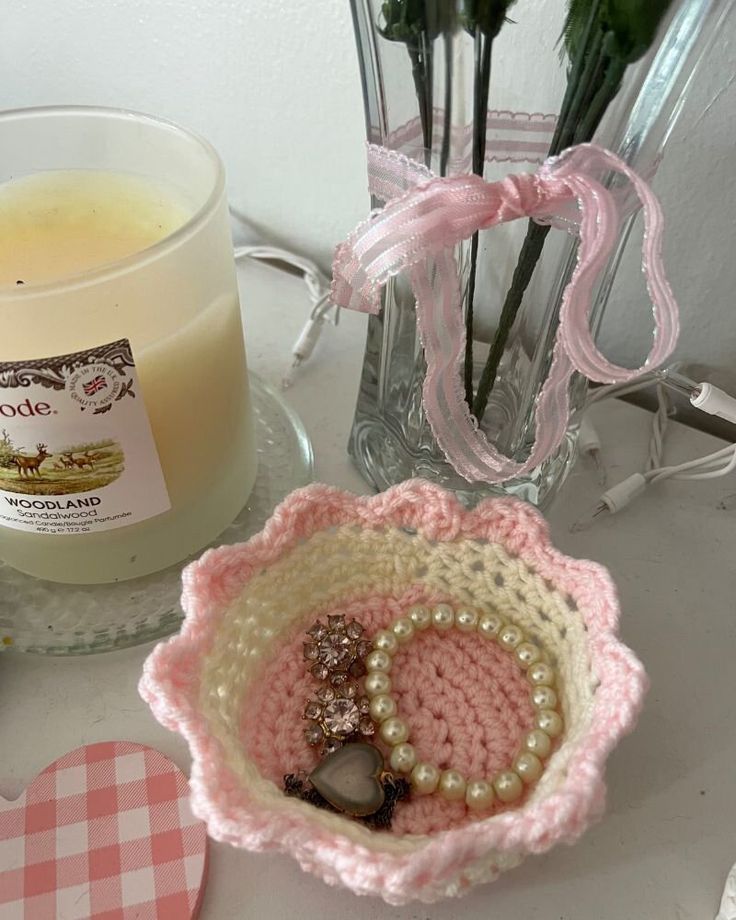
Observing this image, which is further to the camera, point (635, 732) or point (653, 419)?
point (653, 419)

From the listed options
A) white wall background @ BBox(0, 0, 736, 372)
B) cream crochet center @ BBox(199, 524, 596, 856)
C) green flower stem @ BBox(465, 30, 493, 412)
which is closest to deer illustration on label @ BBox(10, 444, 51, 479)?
cream crochet center @ BBox(199, 524, 596, 856)

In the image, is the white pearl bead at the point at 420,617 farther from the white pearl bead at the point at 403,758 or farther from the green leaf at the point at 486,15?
the green leaf at the point at 486,15

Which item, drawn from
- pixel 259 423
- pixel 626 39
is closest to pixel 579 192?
pixel 626 39

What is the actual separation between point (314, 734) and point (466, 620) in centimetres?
8

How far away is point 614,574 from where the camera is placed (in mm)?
440

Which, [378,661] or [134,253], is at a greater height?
[134,253]

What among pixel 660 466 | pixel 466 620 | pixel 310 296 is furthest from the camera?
pixel 310 296

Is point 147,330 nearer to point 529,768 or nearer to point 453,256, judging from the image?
point 453,256

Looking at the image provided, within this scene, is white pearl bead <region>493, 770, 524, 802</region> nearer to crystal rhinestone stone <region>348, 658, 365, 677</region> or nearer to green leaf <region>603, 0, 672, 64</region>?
crystal rhinestone stone <region>348, 658, 365, 677</region>

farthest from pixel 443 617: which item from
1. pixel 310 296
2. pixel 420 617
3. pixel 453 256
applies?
pixel 310 296

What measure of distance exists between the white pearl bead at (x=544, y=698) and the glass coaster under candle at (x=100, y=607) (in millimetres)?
178

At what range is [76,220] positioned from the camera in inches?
15.7

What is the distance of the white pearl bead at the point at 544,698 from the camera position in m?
0.35

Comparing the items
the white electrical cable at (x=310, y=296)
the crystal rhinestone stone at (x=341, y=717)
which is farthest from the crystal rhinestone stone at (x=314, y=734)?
the white electrical cable at (x=310, y=296)
